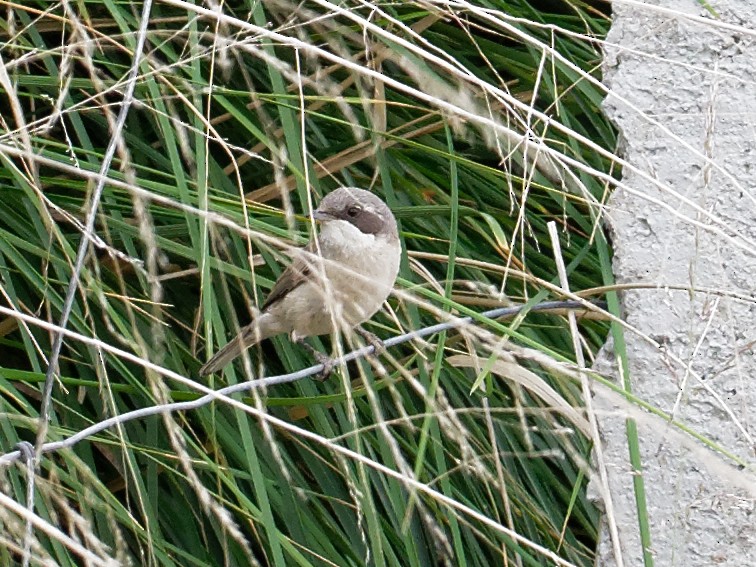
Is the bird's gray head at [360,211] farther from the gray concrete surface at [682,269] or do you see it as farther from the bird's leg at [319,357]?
the gray concrete surface at [682,269]

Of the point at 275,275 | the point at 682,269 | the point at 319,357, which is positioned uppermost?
the point at 682,269

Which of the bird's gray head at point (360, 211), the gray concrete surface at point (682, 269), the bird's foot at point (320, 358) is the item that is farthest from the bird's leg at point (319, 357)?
the gray concrete surface at point (682, 269)

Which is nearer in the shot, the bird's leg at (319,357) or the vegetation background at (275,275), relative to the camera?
the vegetation background at (275,275)

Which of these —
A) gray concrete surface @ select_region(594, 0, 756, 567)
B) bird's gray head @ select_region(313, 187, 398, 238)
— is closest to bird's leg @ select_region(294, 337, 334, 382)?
bird's gray head @ select_region(313, 187, 398, 238)

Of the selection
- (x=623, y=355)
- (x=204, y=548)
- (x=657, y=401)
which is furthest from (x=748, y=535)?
(x=204, y=548)

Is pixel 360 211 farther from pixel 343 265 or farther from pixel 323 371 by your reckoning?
pixel 323 371

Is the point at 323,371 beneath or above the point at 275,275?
beneath

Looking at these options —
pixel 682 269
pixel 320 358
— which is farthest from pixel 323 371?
pixel 682 269
